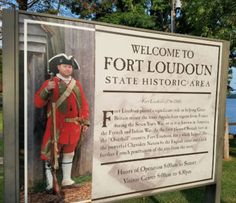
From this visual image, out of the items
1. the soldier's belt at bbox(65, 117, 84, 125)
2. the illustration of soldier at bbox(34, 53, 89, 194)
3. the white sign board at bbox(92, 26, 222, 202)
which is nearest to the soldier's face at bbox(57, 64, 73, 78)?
the illustration of soldier at bbox(34, 53, 89, 194)

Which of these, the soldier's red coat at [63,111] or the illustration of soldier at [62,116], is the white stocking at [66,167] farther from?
the soldier's red coat at [63,111]

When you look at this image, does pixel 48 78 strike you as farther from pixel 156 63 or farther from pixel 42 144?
pixel 156 63

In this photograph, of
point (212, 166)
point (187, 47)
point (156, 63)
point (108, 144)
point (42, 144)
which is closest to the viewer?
point (42, 144)

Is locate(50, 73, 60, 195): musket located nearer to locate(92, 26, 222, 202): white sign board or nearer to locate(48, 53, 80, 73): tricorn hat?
A: locate(48, 53, 80, 73): tricorn hat

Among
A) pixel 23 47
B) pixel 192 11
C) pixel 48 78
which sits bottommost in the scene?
pixel 48 78

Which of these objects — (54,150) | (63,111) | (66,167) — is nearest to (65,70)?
(63,111)

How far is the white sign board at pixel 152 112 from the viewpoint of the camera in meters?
2.91

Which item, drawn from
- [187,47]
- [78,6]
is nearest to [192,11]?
[187,47]

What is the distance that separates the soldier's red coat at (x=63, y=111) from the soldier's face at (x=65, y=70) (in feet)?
0.20

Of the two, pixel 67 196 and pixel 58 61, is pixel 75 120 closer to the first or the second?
pixel 58 61

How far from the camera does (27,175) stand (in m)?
2.56

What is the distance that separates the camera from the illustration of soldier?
2.60m

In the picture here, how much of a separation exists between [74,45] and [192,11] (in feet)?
23.2

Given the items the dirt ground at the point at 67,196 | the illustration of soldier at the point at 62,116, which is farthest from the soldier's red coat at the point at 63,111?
the dirt ground at the point at 67,196
